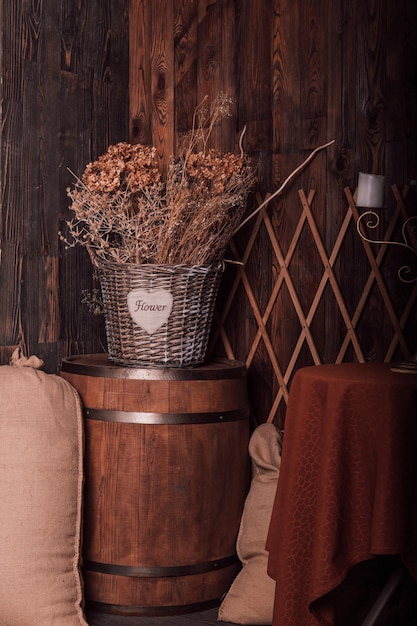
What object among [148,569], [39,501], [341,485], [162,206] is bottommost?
[148,569]

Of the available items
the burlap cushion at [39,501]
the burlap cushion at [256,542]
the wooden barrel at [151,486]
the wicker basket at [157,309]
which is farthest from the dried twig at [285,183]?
the burlap cushion at [39,501]

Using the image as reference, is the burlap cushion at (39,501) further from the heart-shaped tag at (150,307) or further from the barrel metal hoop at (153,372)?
the heart-shaped tag at (150,307)

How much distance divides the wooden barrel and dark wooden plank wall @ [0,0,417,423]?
424 mm

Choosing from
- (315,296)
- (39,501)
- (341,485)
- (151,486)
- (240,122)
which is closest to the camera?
(341,485)

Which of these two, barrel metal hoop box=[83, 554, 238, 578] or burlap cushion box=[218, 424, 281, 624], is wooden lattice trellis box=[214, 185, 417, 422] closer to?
burlap cushion box=[218, 424, 281, 624]

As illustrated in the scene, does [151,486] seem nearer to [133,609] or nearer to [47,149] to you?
[133,609]

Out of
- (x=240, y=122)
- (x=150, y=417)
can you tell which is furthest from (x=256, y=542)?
(x=240, y=122)

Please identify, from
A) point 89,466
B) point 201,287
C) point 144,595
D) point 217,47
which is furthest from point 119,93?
point 144,595

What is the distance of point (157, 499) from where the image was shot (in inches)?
88.2

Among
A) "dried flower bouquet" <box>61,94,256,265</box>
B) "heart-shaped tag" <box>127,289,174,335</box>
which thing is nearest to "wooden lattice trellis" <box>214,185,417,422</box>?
"dried flower bouquet" <box>61,94,256,265</box>

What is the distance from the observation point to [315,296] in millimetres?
2533

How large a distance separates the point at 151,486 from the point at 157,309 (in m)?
0.47

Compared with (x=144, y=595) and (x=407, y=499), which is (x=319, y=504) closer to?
(x=407, y=499)

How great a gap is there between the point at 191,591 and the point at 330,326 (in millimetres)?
854
